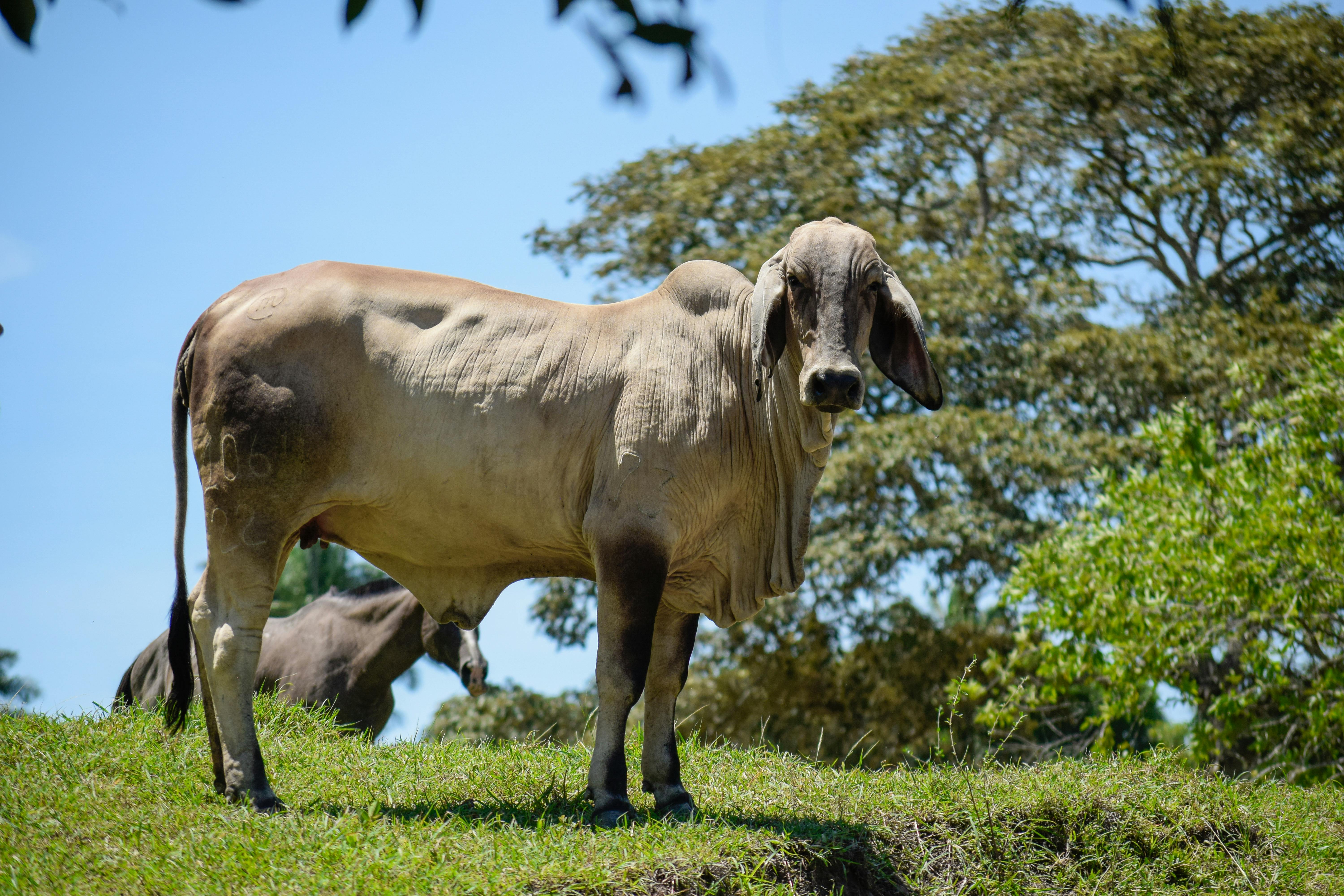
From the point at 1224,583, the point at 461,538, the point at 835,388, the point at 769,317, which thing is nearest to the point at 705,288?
the point at 769,317

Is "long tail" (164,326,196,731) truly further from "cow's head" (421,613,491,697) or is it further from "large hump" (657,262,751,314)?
"cow's head" (421,613,491,697)

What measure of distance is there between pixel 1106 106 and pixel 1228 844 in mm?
11914

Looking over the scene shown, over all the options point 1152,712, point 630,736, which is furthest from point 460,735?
point 1152,712

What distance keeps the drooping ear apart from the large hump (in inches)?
13.0

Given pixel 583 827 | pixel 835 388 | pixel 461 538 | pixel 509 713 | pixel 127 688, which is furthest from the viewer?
pixel 509 713

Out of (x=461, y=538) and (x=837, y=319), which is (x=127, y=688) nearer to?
(x=461, y=538)

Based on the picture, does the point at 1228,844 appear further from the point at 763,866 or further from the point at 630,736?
the point at 630,736

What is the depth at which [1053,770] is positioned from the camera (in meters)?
6.21

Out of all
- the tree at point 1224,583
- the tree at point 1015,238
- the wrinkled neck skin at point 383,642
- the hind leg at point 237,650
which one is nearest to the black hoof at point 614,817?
the hind leg at point 237,650

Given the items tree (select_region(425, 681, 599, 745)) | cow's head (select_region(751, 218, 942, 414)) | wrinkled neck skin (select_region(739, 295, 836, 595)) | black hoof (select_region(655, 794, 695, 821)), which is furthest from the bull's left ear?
tree (select_region(425, 681, 599, 745))

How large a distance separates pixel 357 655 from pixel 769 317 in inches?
178

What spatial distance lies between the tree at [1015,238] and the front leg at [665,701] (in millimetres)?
8199

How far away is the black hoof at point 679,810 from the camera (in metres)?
4.88

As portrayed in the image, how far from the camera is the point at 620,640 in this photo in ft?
15.4
